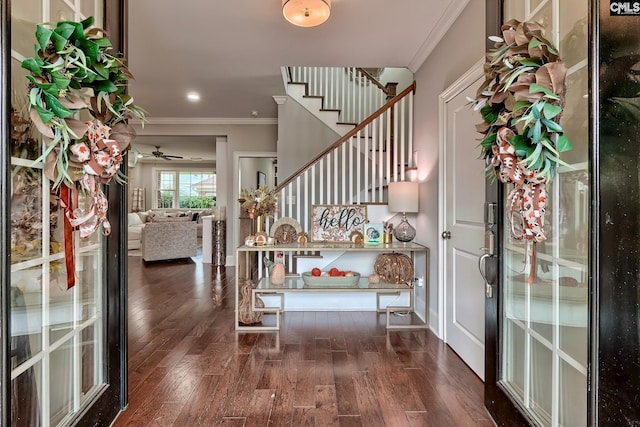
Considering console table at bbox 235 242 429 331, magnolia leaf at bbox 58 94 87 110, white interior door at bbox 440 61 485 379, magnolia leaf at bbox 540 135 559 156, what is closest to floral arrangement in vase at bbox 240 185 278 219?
console table at bbox 235 242 429 331

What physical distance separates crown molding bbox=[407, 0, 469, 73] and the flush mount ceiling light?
0.91 meters

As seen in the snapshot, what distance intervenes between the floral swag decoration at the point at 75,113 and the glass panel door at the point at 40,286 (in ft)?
0.20

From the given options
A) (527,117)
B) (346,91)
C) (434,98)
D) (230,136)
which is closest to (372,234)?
(434,98)

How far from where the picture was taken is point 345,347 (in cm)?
270

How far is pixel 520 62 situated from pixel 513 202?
53 centimetres

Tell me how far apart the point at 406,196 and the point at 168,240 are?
16.4ft

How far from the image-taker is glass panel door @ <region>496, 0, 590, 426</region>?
3.95 feet

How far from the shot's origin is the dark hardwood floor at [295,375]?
181 centimetres

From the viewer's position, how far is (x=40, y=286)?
1264 millimetres

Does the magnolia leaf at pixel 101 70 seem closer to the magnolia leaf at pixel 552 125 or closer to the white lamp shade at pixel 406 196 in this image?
the magnolia leaf at pixel 552 125

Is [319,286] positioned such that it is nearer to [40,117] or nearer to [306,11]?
[306,11]

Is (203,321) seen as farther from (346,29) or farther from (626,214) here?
(626,214)

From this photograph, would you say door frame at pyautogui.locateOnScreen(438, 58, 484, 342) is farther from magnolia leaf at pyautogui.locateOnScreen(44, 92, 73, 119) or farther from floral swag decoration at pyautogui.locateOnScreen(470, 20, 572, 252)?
magnolia leaf at pyautogui.locateOnScreen(44, 92, 73, 119)

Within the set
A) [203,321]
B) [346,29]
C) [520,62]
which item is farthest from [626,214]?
[203,321]
